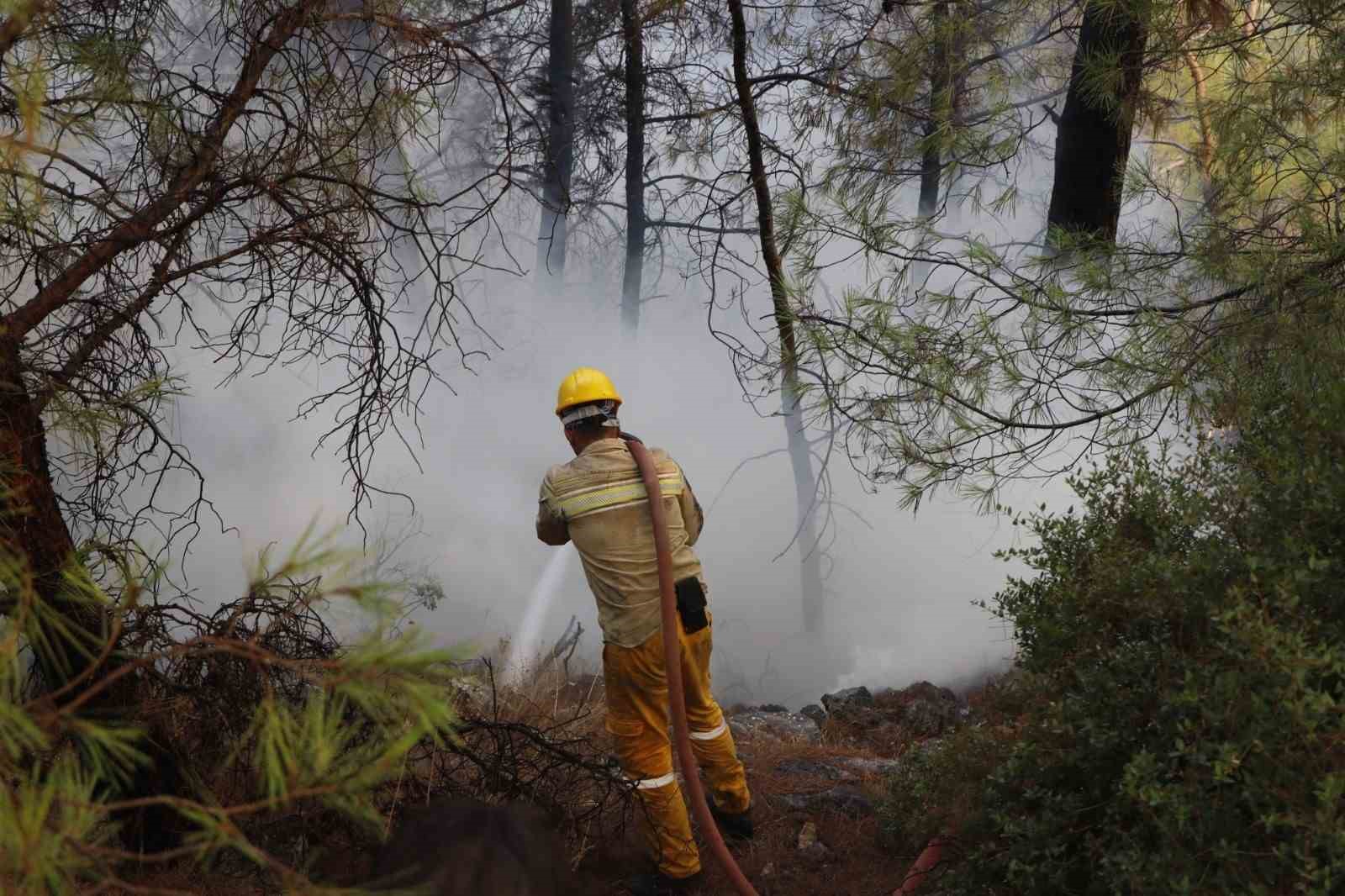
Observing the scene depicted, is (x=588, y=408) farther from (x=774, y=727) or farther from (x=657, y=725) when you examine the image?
(x=774, y=727)

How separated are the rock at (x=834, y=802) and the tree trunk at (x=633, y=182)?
5187mm

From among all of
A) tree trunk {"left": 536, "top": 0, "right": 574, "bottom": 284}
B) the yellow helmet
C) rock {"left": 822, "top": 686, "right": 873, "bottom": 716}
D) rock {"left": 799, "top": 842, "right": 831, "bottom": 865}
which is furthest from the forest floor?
tree trunk {"left": 536, "top": 0, "right": 574, "bottom": 284}

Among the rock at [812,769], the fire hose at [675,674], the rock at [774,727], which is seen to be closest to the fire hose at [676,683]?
the fire hose at [675,674]

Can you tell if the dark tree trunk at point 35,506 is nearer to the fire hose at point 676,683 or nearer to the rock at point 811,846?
the fire hose at point 676,683

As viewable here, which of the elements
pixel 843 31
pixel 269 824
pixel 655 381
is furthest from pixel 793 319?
pixel 655 381

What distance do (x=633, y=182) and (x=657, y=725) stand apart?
6.00m

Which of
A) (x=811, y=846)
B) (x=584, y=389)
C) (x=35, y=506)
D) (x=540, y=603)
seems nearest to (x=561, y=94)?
(x=540, y=603)

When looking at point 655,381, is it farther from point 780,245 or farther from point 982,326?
point 982,326

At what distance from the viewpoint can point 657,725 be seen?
3900mm

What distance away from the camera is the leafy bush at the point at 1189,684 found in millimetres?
2295

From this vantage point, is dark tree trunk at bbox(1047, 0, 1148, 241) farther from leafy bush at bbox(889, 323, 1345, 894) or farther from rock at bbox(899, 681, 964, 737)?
leafy bush at bbox(889, 323, 1345, 894)

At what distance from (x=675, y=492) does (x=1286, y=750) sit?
2.11 meters

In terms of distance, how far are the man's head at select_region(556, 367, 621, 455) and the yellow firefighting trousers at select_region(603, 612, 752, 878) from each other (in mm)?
686

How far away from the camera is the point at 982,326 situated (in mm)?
4633
